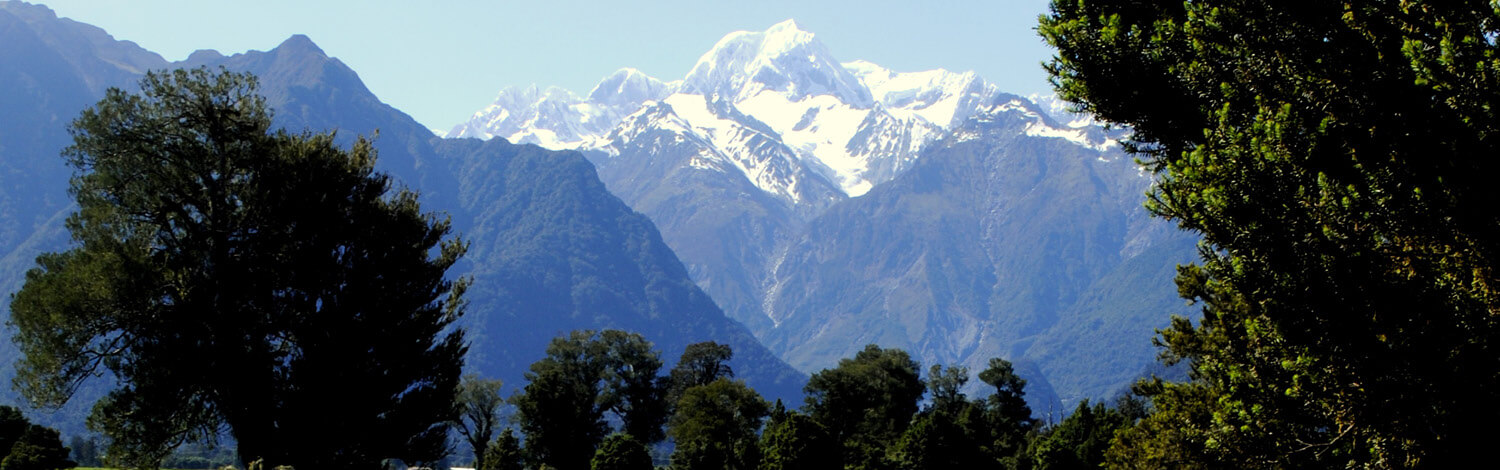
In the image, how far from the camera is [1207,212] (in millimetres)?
10258

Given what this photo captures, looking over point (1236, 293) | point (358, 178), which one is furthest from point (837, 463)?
point (1236, 293)

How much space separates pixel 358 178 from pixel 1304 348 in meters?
26.7

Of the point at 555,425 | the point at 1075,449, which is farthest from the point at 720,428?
the point at 1075,449

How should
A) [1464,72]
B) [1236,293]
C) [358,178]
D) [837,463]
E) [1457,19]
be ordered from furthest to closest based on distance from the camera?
[837,463] → [358,178] → [1236,293] → [1457,19] → [1464,72]

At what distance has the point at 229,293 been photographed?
26.7 metres

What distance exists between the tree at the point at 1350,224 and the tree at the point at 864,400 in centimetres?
7113

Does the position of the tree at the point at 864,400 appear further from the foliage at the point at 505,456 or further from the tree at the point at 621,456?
the tree at the point at 621,456

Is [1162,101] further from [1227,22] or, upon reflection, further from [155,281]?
[155,281]

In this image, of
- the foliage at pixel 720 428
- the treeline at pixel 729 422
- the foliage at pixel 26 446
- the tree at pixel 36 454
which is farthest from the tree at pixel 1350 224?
the foliage at pixel 720 428

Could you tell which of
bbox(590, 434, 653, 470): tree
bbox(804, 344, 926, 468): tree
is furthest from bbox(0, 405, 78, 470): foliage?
bbox(804, 344, 926, 468): tree

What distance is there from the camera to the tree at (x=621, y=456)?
50125 mm

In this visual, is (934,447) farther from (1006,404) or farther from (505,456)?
(1006,404)

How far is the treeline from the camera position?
55.5 metres

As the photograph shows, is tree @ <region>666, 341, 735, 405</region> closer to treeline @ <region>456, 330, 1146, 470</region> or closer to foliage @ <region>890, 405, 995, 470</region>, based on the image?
treeline @ <region>456, 330, 1146, 470</region>
